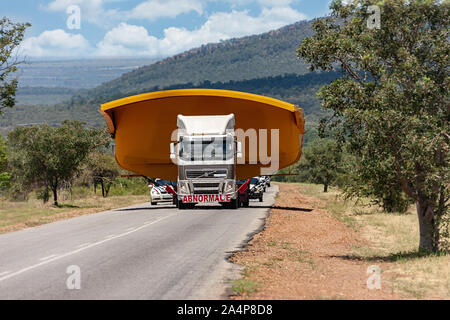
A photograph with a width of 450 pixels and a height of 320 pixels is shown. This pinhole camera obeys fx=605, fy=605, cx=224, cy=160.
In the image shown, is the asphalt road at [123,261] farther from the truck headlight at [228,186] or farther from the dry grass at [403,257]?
the dry grass at [403,257]

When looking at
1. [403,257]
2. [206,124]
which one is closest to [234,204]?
[206,124]

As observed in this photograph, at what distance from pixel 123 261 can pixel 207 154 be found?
1161cm

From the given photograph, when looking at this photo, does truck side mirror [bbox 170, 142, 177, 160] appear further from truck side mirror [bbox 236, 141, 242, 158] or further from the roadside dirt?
the roadside dirt

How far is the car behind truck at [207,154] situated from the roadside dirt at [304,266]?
302cm

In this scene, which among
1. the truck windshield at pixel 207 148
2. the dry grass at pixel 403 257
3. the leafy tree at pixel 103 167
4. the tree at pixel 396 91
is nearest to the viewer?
the dry grass at pixel 403 257

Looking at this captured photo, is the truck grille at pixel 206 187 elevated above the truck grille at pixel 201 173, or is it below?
below

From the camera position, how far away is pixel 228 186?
23062 mm

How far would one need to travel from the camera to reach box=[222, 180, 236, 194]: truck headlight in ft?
74.5

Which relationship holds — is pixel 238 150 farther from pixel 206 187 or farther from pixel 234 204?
pixel 234 204

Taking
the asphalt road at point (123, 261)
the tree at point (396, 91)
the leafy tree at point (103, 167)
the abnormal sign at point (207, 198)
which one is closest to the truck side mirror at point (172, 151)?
the abnormal sign at point (207, 198)

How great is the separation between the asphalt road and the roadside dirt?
0.45 meters

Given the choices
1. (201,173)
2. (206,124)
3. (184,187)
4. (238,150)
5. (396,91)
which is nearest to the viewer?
(396,91)

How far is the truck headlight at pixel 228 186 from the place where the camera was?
2270cm
